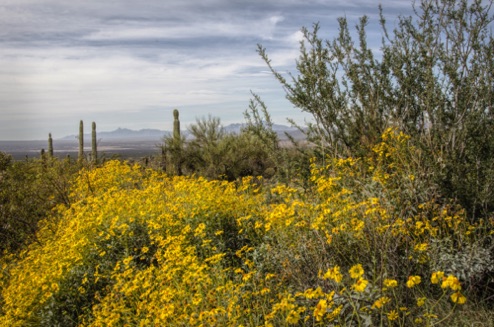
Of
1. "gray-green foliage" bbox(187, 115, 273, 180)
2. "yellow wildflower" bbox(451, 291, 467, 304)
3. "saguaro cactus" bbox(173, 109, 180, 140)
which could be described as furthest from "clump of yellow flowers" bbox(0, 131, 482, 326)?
"saguaro cactus" bbox(173, 109, 180, 140)

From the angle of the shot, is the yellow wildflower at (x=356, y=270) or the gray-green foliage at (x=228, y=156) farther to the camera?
the gray-green foliage at (x=228, y=156)

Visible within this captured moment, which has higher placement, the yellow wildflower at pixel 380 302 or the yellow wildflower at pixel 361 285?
the yellow wildflower at pixel 361 285

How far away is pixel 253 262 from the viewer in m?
4.11

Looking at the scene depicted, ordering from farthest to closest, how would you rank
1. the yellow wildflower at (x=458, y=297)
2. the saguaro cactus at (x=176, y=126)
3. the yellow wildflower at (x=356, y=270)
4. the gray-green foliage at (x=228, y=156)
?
the saguaro cactus at (x=176, y=126) → the gray-green foliage at (x=228, y=156) → the yellow wildflower at (x=356, y=270) → the yellow wildflower at (x=458, y=297)

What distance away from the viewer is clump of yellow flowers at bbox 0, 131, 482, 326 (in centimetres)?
329

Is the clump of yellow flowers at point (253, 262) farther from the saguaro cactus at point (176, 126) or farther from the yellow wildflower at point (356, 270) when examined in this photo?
the saguaro cactus at point (176, 126)

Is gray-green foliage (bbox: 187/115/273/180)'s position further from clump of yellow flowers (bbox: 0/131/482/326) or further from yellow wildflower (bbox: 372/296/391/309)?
yellow wildflower (bbox: 372/296/391/309)

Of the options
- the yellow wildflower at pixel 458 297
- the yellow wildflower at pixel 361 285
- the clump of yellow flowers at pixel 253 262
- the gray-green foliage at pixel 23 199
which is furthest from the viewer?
the gray-green foliage at pixel 23 199

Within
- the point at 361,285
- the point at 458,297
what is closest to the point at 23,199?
the point at 361,285

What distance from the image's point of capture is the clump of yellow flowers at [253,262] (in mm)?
3295

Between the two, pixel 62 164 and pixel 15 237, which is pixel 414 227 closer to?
pixel 15 237

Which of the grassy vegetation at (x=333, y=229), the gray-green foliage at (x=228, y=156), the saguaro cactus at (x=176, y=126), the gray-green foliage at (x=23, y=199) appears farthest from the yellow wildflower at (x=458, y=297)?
the saguaro cactus at (x=176, y=126)

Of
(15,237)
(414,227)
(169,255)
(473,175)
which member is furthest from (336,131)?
(15,237)

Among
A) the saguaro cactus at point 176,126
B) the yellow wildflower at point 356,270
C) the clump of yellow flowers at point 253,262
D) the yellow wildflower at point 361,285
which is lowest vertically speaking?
the clump of yellow flowers at point 253,262
